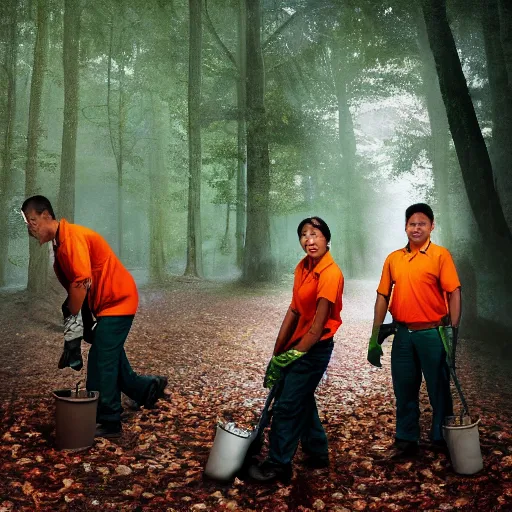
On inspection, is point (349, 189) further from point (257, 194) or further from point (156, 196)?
point (257, 194)

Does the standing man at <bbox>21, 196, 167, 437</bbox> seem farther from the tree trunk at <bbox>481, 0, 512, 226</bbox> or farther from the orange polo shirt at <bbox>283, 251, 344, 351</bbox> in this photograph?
the tree trunk at <bbox>481, 0, 512, 226</bbox>

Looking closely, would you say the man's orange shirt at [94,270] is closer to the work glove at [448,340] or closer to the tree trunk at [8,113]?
the work glove at [448,340]

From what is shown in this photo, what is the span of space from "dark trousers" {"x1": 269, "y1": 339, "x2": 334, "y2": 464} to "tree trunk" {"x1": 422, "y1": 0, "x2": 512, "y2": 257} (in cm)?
517

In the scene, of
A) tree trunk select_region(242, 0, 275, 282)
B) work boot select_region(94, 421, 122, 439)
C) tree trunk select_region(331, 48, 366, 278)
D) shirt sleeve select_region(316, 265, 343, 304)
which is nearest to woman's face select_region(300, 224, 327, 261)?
shirt sleeve select_region(316, 265, 343, 304)

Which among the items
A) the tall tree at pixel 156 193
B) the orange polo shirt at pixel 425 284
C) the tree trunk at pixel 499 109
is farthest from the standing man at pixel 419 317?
the tall tree at pixel 156 193

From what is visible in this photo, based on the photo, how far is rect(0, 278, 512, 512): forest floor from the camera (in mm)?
3113

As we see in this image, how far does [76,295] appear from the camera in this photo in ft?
12.1

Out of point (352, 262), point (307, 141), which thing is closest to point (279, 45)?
point (307, 141)

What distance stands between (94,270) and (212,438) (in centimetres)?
162

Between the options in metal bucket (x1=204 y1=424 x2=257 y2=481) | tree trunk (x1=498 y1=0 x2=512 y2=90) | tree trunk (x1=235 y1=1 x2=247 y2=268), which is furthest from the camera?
tree trunk (x1=235 y1=1 x2=247 y2=268)

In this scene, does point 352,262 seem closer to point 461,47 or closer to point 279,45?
point 279,45

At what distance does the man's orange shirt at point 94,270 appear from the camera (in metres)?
3.67

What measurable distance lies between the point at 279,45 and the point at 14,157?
9.07 m

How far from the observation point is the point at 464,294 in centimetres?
831
